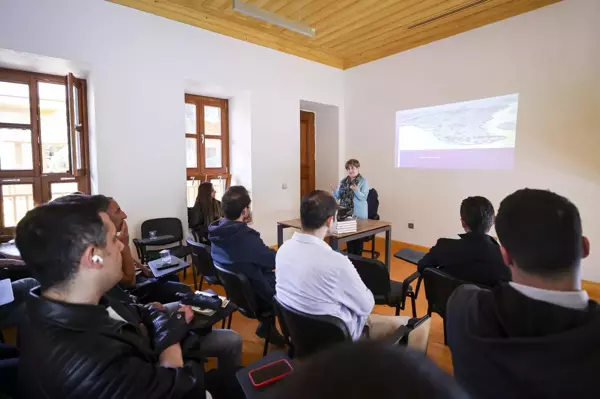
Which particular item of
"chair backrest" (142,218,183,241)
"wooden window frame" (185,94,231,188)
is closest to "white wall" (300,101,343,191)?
"wooden window frame" (185,94,231,188)

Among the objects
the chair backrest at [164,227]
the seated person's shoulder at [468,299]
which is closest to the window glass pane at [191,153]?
the chair backrest at [164,227]

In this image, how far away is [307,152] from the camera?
6453 mm

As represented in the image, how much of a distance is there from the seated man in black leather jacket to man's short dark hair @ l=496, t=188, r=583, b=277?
3.45ft

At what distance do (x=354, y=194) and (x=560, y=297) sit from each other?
3.51m

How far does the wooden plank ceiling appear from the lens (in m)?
3.78

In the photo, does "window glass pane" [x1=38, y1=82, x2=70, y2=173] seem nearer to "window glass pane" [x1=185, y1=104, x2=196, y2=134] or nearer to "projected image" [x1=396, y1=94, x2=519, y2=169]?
"window glass pane" [x1=185, y1=104, x2=196, y2=134]

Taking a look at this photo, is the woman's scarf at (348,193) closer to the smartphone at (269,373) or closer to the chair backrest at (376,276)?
the chair backrest at (376,276)

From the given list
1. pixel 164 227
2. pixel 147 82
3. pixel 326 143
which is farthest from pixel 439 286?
pixel 326 143

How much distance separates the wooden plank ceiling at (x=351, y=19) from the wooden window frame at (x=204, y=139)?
955 millimetres

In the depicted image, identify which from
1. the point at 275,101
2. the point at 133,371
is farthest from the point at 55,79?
the point at 133,371

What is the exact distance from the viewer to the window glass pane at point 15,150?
326cm

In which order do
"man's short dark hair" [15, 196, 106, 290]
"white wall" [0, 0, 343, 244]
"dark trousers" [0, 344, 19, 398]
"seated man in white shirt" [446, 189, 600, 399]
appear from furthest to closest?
"white wall" [0, 0, 343, 244], "dark trousers" [0, 344, 19, 398], "man's short dark hair" [15, 196, 106, 290], "seated man in white shirt" [446, 189, 600, 399]

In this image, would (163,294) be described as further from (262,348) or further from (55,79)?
(55,79)

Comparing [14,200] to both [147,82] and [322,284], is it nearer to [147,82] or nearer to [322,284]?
[147,82]
